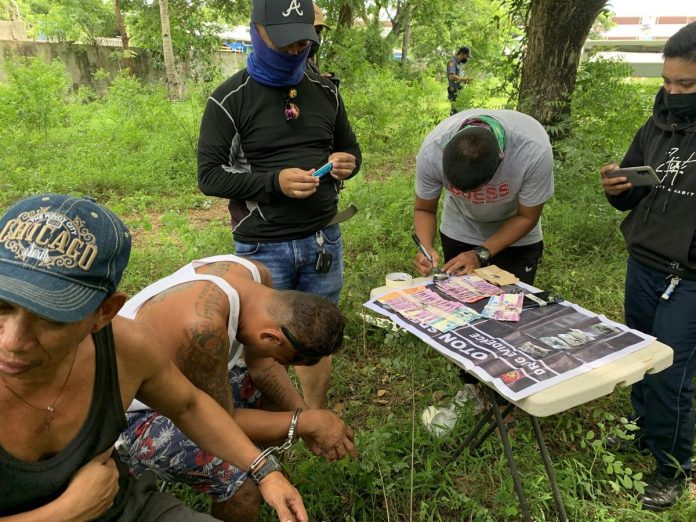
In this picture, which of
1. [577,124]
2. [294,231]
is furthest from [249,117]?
[577,124]

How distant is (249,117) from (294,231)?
51 cm

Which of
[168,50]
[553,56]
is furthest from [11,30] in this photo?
[553,56]

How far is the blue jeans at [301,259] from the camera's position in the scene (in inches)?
86.5

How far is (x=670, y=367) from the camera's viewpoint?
1.88 meters

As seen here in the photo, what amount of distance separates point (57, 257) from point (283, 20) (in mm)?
1489

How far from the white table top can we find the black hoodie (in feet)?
1.41

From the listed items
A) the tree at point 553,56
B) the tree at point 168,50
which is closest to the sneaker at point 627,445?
the tree at point 553,56

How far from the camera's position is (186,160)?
6.62 metres

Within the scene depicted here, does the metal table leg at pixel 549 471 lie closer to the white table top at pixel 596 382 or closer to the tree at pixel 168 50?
the white table top at pixel 596 382

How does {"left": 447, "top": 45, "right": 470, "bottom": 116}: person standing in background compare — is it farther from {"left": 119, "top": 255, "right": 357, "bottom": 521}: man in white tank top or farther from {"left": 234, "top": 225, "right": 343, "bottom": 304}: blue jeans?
{"left": 119, "top": 255, "right": 357, "bottom": 521}: man in white tank top

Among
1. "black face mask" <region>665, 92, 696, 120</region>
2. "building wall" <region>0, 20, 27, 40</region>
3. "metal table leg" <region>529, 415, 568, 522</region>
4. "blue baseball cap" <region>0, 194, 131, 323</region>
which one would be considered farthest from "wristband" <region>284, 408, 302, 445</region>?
"building wall" <region>0, 20, 27, 40</region>

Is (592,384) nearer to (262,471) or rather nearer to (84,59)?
(262,471)

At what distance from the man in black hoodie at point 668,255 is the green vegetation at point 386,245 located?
0.59 ft

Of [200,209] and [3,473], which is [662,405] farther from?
[200,209]
